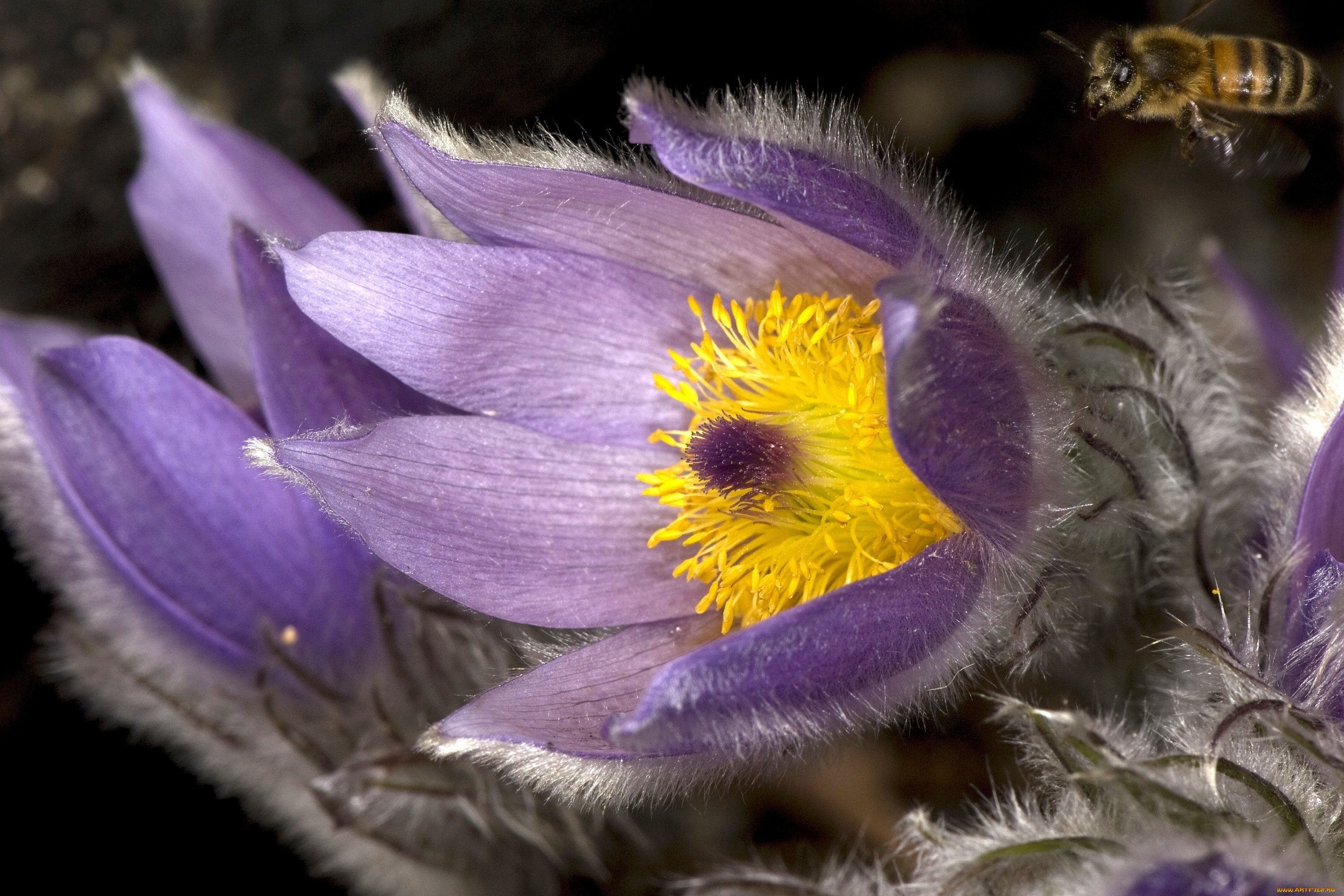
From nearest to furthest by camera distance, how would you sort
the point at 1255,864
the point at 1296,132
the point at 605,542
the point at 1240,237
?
the point at 1255,864
the point at 605,542
the point at 1296,132
the point at 1240,237

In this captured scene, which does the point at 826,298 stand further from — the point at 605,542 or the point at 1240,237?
the point at 1240,237

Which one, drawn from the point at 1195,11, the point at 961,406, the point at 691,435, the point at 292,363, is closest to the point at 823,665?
the point at 961,406

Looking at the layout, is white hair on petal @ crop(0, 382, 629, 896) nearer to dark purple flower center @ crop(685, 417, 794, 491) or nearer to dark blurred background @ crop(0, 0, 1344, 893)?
dark purple flower center @ crop(685, 417, 794, 491)

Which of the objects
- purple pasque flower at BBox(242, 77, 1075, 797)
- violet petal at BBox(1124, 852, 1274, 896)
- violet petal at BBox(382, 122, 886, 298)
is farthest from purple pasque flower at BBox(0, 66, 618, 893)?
violet petal at BBox(1124, 852, 1274, 896)

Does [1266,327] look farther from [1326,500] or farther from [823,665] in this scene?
[823,665]

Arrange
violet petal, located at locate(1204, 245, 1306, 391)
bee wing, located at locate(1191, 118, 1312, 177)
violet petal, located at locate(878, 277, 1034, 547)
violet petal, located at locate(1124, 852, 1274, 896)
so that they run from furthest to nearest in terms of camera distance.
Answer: violet petal, located at locate(1204, 245, 1306, 391), bee wing, located at locate(1191, 118, 1312, 177), violet petal, located at locate(878, 277, 1034, 547), violet petal, located at locate(1124, 852, 1274, 896)

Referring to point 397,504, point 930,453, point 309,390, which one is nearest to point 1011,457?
point 930,453
